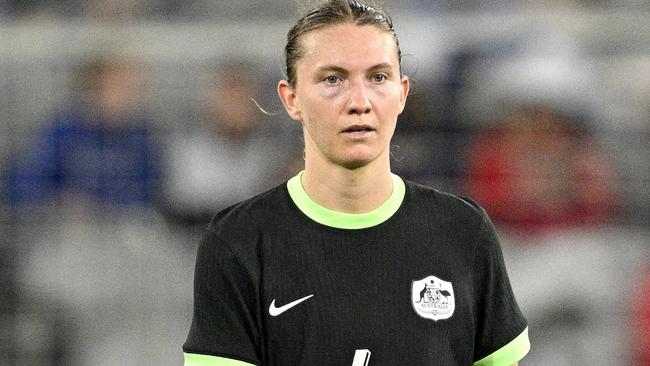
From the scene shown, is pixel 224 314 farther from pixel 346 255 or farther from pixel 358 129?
pixel 358 129

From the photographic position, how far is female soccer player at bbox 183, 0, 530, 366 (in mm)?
2896

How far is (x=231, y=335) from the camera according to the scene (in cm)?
291

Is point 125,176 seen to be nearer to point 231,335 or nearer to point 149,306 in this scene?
point 149,306

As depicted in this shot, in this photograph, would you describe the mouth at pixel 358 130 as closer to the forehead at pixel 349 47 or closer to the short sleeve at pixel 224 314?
the forehead at pixel 349 47

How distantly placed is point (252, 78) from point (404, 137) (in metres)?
0.94

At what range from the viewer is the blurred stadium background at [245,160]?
243 inches

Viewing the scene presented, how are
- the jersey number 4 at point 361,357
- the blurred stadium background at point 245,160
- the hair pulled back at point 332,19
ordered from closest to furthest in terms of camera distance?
the jersey number 4 at point 361,357, the hair pulled back at point 332,19, the blurred stadium background at point 245,160

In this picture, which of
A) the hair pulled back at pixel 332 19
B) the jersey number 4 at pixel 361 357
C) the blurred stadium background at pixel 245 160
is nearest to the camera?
the jersey number 4 at pixel 361 357

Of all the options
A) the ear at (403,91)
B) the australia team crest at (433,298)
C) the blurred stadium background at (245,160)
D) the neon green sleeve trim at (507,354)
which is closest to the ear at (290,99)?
the ear at (403,91)

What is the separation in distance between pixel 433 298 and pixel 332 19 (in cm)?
71

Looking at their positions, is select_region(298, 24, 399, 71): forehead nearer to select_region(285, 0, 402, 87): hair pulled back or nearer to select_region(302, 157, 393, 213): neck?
select_region(285, 0, 402, 87): hair pulled back

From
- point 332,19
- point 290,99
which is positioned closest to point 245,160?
point 290,99

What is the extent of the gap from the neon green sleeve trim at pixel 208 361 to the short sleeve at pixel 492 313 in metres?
0.60

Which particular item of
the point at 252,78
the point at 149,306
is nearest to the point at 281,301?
the point at 149,306
